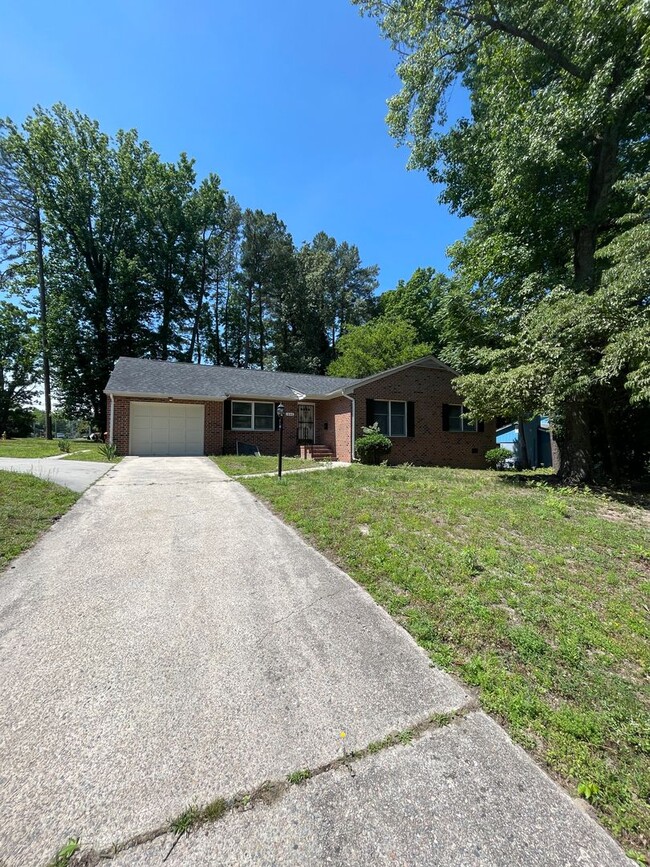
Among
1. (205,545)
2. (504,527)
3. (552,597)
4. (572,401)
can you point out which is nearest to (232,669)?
(205,545)

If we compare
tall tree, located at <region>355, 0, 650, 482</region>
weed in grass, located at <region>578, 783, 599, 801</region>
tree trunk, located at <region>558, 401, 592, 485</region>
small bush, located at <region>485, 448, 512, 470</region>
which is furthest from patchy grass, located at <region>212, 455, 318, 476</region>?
weed in grass, located at <region>578, 783, 599, 801</region>

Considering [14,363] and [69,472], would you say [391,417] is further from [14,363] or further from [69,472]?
[14,363]

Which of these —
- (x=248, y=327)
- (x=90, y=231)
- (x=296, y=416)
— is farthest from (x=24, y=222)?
(x=296, y=416)

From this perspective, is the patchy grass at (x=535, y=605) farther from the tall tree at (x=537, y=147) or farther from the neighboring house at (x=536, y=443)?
the neighboring house at (x=536, y=443)

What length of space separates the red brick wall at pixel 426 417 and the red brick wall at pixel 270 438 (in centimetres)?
380

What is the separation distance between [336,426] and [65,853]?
13.8 m

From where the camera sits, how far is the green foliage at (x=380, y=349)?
22.1 metres

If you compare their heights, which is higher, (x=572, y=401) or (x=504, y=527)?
(x=572, y=401)

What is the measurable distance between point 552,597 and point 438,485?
15.6ft

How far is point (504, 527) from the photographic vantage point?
5.06 meters

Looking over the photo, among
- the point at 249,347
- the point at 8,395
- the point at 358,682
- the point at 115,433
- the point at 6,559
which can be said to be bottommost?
the point at 358,682

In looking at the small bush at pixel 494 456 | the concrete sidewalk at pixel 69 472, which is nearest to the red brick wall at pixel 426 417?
the small bush at pixel 494 456

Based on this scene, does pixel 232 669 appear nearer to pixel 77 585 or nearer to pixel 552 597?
pixel 77 585

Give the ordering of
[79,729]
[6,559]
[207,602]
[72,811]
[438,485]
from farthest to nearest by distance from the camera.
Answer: [438,485] → [6,559] → [207,602] → [79,729] → [72,811]
